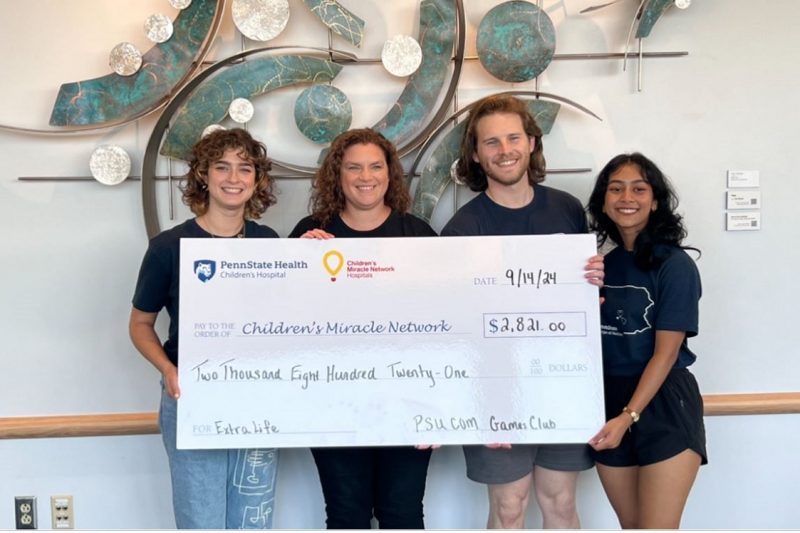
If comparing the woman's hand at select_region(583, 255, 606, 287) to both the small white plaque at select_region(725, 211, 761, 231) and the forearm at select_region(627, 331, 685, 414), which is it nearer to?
the forearm at select_region(627, 331, 685, 414)

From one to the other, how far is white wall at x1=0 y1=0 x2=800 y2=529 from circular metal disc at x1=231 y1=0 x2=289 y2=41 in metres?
0.07

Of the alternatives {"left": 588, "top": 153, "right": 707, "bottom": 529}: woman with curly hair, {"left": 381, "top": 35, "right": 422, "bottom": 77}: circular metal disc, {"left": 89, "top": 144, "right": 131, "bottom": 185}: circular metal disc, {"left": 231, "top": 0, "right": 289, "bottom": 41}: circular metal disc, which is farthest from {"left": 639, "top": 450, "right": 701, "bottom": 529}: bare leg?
{"left": 89, "top": 144, "right": 131, "bottom": 185}: circular metal disc

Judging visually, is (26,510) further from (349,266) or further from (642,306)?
(642,306)

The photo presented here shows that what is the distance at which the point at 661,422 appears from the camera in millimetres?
1625

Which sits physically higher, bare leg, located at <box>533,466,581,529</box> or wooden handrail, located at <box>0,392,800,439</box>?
wooden handrail, located at <box>0,392,800,439</box>

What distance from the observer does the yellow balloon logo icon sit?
1623mm

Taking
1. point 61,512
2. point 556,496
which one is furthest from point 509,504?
point 61,512

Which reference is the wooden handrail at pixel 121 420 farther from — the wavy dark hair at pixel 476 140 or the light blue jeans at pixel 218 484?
the wavy dark hair at pixel 476 140

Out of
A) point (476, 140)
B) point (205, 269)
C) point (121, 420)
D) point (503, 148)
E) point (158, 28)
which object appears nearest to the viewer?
point (205, 269)

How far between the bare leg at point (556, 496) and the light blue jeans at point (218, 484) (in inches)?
29.3

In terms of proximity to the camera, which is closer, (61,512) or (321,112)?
(321,112)

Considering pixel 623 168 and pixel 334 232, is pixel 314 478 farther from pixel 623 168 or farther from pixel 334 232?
pixel 623 168

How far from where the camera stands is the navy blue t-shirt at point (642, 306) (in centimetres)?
159

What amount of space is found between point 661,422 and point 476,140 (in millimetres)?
902
